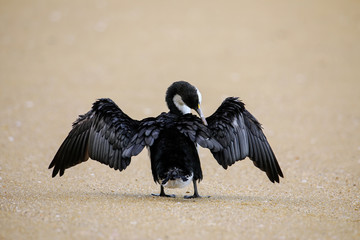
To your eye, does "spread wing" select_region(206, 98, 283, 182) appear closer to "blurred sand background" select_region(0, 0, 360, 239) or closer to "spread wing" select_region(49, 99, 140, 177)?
"blurred sand background" select_region(0, 0, 360, 239)

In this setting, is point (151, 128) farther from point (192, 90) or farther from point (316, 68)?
point (316, 68)

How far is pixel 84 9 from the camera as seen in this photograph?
2011 centimetres

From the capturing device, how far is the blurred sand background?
20.3 ft

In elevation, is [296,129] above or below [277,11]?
below

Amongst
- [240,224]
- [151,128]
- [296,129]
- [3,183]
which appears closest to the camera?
[240,224]

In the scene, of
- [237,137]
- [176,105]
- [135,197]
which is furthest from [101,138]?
[237,137]

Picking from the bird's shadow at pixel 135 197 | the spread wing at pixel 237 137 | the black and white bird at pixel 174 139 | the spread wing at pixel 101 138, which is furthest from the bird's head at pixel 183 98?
the bird's shadow at pixel 135 197

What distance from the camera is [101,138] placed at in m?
7.40

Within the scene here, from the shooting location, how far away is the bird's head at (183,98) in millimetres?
7638

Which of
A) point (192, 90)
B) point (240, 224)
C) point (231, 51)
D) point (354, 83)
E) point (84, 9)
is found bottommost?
point (240, 224)

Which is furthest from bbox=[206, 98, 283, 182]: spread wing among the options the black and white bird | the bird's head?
the bird's head

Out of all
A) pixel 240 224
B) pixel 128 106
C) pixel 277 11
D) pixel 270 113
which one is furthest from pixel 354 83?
pixel 240 224

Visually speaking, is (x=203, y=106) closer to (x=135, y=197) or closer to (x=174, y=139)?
(x=135, y=197)

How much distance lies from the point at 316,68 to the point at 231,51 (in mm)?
2819
